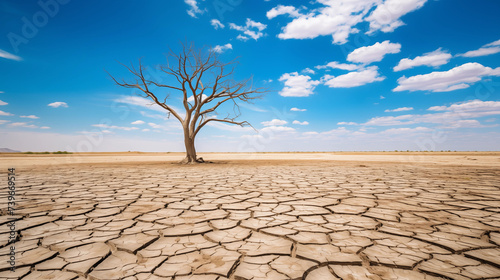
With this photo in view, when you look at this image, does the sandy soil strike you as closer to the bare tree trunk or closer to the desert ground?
the bare tree trunk

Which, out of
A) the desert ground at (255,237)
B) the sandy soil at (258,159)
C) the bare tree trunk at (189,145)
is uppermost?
the bare tree trunk at (189,145)

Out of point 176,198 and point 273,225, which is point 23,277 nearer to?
point 273,225

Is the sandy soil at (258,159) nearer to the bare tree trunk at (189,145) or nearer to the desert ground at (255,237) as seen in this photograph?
the bare tree trunk at (189,145)

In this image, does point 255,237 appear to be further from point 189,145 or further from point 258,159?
point 258,159

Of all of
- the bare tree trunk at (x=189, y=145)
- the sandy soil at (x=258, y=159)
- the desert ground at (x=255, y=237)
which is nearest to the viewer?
the desert ground at (x=255, y=237)

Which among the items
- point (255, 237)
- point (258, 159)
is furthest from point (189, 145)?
point (255, 237)

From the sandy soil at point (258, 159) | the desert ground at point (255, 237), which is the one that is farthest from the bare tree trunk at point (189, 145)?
the desert ground at point (255, 237)

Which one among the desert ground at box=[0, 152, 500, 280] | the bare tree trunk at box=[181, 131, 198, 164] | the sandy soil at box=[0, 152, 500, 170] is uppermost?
the bare tree trunk at box=[181, 131, 198, 164]

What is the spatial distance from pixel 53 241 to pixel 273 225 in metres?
1.82

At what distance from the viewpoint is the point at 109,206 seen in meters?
2.93

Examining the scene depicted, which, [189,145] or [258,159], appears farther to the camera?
[258,159]

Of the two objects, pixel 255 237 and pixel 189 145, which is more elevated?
pixel 189 145

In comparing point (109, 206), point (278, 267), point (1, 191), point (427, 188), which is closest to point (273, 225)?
point (278, 267)

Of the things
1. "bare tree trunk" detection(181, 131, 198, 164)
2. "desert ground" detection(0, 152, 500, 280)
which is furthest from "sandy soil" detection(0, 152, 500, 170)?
"desert ground" detection(0, 152, 500, 280)
